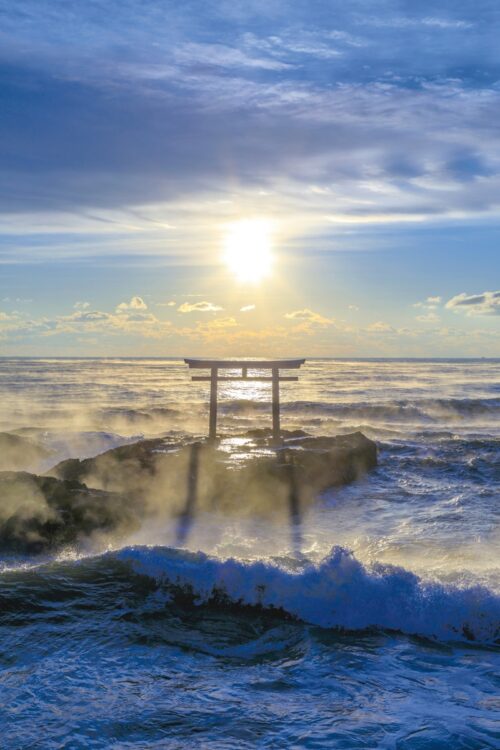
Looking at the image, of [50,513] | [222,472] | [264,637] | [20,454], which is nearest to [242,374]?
[222,472]

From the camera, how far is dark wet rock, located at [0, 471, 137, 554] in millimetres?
10305

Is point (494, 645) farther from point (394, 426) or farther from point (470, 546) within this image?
point (394, 426)

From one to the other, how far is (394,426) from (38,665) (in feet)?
83.3

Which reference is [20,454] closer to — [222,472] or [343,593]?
[222,472]

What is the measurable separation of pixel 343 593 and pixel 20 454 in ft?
A: 45.0

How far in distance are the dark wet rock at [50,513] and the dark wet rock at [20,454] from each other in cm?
654

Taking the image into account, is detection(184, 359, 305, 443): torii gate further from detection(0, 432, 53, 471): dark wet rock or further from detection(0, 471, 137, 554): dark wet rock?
detection(0, 471, 137, 554): dark wet rock

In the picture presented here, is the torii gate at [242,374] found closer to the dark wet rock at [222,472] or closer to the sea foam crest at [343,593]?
the dark wet rock at [222,472]

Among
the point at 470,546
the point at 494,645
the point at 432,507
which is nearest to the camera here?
the point at 494,645

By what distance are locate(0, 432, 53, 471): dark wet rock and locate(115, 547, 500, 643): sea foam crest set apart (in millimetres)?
11013

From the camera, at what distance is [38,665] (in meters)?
6.47

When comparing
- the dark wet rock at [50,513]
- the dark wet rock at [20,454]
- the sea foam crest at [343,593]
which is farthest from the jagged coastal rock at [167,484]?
the dark wet rock at [20,454]

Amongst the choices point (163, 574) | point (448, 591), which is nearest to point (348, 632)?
point (448, 591)

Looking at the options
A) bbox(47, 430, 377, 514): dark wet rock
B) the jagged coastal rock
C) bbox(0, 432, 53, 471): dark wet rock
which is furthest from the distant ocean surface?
bbox(0, 432, 53, 471): dark wet rock
